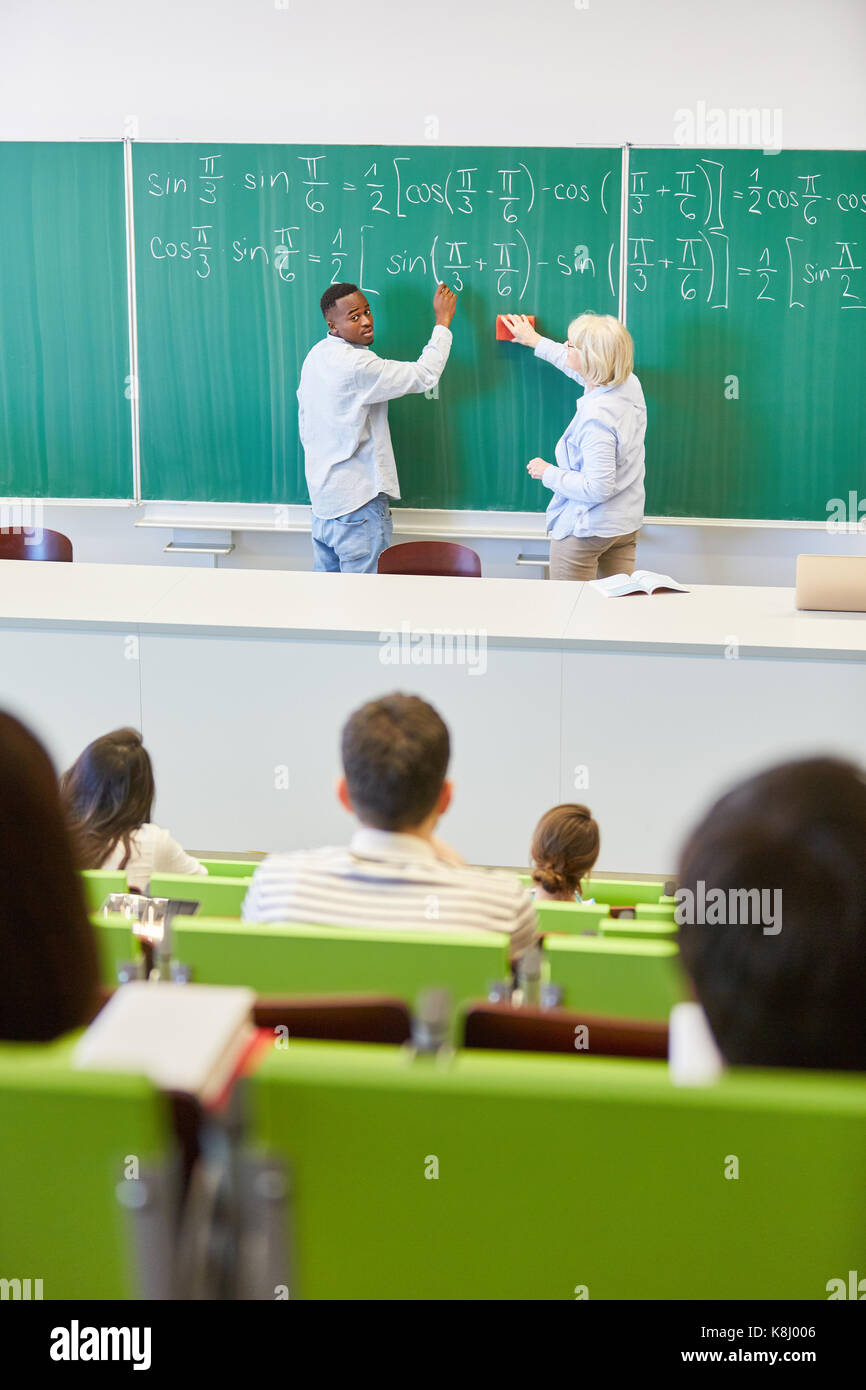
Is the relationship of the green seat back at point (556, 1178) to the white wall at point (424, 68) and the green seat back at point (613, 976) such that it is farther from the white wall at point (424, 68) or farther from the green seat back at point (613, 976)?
the white wall at point (424, 68)

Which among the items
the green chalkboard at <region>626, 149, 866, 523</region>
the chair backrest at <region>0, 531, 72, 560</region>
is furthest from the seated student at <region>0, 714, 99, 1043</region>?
the green chalkboard at <region>626, 149, 866, 523</region>

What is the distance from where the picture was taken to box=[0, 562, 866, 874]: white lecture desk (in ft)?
12.8

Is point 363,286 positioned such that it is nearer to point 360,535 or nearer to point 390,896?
point 360,535

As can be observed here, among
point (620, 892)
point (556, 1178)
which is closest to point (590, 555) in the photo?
point (620, 892)

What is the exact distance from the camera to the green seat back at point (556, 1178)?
1.08 metres

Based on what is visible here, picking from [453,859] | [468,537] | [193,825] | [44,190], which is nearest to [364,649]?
[193,825]

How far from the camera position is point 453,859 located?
91.6 inches

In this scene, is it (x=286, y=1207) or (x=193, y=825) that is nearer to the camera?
(x=286, y=1207)

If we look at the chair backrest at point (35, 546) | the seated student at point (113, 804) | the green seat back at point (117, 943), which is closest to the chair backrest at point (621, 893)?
the seated student at point (113, 804)

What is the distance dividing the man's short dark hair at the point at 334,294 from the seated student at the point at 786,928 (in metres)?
4.76

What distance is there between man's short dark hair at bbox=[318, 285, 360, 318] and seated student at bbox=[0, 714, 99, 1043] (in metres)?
4.58

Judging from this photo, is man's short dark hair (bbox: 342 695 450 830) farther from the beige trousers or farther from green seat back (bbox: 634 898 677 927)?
the beige trousers

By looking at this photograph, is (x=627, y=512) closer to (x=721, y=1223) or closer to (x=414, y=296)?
(x=414, y=296)

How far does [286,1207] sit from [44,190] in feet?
18.7
